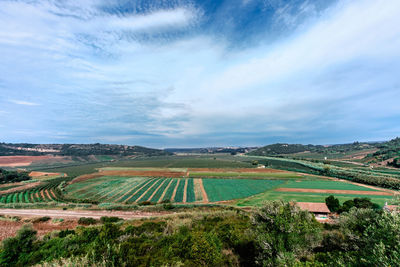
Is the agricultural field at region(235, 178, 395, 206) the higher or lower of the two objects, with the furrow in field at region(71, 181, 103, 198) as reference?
higher

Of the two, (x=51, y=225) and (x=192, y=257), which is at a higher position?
(x=192, y=257)

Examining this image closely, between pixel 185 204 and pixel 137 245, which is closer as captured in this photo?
pixel 137 245

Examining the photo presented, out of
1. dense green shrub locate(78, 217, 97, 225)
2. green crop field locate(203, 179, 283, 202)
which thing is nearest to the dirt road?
dense green shrub locate(78, 217, 97, 225)

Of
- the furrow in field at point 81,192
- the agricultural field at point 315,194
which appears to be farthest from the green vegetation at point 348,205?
the furrow in field at point 81,192

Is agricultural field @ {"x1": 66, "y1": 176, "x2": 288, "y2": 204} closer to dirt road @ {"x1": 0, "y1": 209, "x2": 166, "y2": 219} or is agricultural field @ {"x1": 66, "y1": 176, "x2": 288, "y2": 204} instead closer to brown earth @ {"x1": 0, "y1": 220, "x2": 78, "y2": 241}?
dirt road @ {"x1": 0, "y1": 209, "x2": 166, "y2": 219}

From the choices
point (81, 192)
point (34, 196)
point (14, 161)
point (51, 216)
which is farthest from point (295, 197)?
point (14, 161)

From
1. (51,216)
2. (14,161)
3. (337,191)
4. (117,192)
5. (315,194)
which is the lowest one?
(117,192)

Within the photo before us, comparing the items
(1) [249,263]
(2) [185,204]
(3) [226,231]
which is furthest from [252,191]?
(1) [249,263]

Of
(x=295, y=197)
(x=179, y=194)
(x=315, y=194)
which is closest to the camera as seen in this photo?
(x=295, y=197)

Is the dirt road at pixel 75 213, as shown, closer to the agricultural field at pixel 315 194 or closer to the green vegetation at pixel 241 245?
the green vegetation at pixel 241 245

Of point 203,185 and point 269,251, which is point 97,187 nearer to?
point 203,185

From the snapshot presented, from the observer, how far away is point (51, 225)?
108 feet

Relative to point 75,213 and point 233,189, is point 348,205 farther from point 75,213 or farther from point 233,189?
point 75,213

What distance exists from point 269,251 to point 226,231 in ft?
28.6
